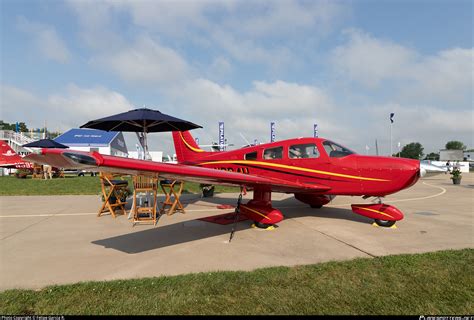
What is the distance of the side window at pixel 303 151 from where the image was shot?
7094mm

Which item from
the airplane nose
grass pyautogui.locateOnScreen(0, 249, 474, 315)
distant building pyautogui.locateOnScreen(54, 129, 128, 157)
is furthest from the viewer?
distant building pyautogui.locateOnScreen(54, 129, 128, 157)

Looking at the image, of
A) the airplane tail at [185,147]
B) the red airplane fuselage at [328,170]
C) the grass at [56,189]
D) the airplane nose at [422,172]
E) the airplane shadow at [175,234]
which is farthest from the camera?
the grass at [56,189]

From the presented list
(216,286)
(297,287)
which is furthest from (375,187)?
(216,286)

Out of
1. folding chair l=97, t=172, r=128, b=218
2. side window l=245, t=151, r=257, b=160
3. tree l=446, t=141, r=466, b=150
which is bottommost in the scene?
folding chair l=97, t=172, r=128, b=218

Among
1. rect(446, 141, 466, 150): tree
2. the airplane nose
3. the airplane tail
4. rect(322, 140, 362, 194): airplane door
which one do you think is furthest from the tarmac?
rect(446, 141, 466, 150): tree

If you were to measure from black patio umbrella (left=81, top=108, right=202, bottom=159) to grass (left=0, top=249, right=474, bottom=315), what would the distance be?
542 centimetres

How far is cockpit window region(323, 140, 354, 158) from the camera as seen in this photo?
693cm

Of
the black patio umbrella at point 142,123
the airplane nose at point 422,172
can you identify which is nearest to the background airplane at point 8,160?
the black patio umbrella at point 142,123

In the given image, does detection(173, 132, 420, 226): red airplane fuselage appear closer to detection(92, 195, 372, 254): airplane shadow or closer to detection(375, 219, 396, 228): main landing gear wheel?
detection(375, 219, 396, 228): main landing gear wheel

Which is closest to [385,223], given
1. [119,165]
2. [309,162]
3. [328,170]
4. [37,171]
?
[328,170]

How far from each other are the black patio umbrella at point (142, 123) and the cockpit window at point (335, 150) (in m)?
4.17

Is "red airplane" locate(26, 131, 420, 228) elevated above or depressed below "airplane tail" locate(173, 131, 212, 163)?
below

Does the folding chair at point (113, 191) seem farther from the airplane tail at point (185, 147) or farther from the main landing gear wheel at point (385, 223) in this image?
the main landing gear wheel at point (385, 223)

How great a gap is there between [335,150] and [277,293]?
471 cm
